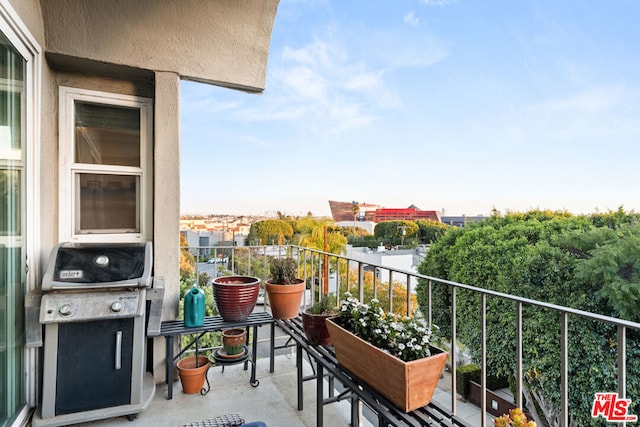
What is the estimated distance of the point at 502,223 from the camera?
39.4 feet

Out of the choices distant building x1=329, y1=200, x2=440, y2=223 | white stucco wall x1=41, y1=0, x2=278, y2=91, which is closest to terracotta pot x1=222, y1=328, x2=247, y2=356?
Result: white stucco wall x1=41, y1=0, x2=278, y2=91

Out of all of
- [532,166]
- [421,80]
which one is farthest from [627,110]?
[421,80]

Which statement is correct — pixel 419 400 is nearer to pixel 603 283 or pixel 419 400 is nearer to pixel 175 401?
pixel 175 401

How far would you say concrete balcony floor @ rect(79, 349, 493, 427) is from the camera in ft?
7.19

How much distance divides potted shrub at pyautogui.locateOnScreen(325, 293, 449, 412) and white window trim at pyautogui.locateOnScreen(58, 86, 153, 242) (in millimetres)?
1859

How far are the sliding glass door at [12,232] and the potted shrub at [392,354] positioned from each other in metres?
1.70

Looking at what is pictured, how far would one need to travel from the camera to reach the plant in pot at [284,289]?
8.73ft

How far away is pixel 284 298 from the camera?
2.66 m

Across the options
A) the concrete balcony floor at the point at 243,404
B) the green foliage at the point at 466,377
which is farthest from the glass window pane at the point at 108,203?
the green foliage at the point at 466,377

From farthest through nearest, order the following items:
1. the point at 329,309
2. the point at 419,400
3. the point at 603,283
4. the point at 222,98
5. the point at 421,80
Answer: the point at 421,80, the point at 222,98, the point at 603,283, the point at 329,309, the point at 419,400

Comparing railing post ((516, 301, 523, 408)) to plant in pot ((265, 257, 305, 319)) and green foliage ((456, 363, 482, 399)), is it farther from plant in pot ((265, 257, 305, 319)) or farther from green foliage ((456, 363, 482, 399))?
green foliage ((456, 363, 482, 399))

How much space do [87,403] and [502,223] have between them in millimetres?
12799

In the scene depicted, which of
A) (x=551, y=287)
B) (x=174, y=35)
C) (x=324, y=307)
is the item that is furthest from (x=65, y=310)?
(x=551, y=287)

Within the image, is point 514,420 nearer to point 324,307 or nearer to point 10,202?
point 324,307
